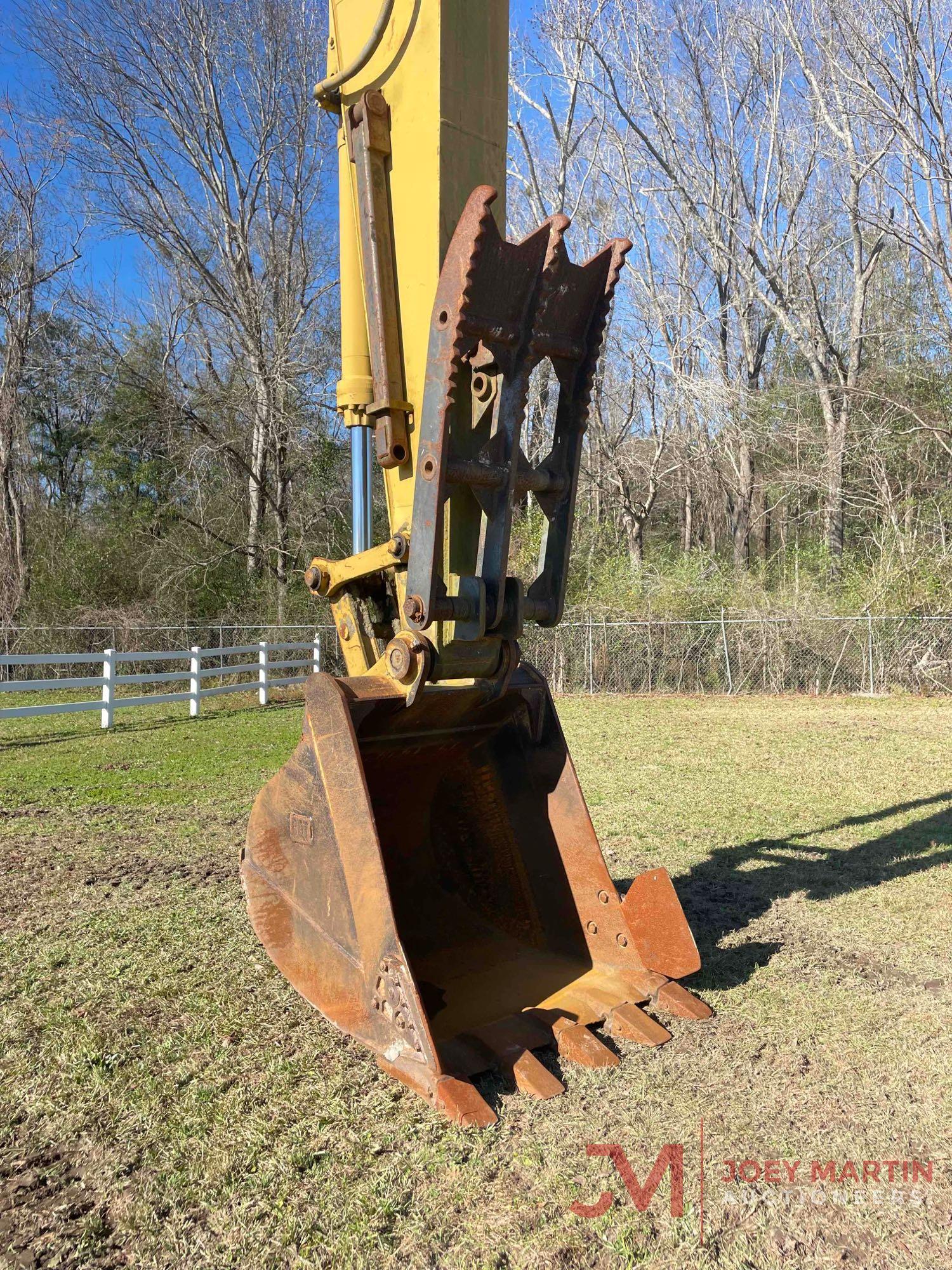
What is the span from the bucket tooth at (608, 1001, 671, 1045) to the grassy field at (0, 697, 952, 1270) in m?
0.05

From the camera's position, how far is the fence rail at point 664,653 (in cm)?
1716

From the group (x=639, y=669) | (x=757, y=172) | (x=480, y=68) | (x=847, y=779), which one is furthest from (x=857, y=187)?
(x=480, y=68)

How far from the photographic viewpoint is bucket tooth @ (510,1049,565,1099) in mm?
2977

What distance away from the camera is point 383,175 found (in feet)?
12.3

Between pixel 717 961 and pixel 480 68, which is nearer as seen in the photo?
pixel 480 68

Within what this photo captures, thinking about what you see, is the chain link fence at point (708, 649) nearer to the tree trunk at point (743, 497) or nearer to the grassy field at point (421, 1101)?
the tree trunk at point (743, 497)

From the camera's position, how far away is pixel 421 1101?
300cm

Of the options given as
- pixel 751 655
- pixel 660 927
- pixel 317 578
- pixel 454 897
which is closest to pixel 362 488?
pixel 317 578

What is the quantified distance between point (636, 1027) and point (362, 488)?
2528 millimetres

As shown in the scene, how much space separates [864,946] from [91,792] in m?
6.65

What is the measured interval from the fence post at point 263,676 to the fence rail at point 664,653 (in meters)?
0.22

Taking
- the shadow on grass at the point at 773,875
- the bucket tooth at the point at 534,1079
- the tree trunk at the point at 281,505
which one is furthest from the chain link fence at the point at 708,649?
the bucket tooth at the point at 534,1079

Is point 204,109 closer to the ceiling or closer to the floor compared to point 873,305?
closer to the ceiling

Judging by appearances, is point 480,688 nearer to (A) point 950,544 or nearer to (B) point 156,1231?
(B) point 156,1231
